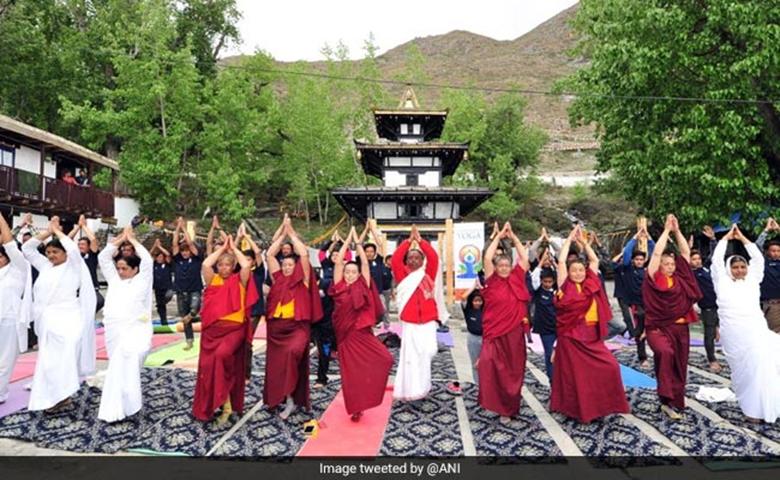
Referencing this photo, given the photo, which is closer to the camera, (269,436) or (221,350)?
(269,436)

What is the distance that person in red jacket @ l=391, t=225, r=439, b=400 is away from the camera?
5.77 m

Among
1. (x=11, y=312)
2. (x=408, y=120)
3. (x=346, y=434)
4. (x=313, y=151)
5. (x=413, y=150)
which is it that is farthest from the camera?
(x=313, y=151)

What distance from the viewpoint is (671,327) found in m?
5.41

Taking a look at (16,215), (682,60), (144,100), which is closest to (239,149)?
(144,100)

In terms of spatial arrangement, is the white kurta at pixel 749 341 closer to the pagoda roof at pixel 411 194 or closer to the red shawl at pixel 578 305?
the red shawl at pixel 578 305

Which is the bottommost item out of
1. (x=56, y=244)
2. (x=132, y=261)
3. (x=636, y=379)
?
(x=636, y=379)

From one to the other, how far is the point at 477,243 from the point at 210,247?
10817 millimetres

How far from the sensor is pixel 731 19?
1188 cm

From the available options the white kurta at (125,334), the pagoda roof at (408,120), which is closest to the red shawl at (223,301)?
the white kurta at (125,334)

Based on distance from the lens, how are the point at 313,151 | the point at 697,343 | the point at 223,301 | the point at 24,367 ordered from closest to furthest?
the point at 223,301 → the point at 24,367 → the point at 697,343 → the point at 313,151

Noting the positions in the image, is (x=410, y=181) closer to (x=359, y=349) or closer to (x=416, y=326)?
(x=416, y=326)

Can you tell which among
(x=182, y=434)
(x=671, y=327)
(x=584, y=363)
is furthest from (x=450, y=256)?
(x=182, y=434)

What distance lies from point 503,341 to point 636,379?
308 cm

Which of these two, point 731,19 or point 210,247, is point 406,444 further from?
point 731,19
